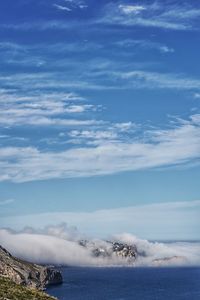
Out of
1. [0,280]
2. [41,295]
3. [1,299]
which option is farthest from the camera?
[0,280]

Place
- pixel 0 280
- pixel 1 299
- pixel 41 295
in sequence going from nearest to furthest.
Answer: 1. pixel 1 299
2. pixel 41 295
3. pixel 0 280

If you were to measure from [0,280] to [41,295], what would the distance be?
830cm

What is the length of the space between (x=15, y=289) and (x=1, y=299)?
254 inches

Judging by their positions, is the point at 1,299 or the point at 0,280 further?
the point at 0,280

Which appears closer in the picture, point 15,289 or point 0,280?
point 15,289

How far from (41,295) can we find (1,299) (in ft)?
21.4

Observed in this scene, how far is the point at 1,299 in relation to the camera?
51406 mm

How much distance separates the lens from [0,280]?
2499 inches

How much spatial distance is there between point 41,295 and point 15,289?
2.88m

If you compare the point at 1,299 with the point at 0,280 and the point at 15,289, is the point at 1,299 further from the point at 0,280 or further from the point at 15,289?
the point at 0,280

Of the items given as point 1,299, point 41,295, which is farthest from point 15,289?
point 1,299

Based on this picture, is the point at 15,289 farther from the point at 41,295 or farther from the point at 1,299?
the point at 1,299

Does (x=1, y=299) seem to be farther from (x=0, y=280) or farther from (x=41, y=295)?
(x=0, y=280)

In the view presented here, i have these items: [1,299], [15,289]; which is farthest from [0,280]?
[1,299]
